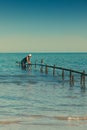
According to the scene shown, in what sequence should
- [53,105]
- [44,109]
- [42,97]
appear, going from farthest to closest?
[42,97] < [53,105] < [44,109]

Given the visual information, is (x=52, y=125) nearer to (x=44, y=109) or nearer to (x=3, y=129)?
(x=3, y=129)

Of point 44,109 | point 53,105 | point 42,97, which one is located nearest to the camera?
point 44,109

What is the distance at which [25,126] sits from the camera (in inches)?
725

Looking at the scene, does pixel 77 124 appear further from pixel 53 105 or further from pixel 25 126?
pixel 53 105

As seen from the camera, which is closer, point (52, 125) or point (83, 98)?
point (52, 125)

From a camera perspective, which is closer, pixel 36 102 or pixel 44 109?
pixel 44 109

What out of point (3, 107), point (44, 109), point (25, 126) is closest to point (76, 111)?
point (44, 109)

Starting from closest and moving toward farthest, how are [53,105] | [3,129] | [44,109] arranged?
[3,129], [44,109], [53,105]

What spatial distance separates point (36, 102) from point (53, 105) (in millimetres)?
1782

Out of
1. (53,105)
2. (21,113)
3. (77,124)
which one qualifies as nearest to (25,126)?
(77,124)

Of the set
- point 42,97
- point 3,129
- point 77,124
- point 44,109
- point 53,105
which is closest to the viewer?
point 3,129

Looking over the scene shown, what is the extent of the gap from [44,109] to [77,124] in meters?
5.35

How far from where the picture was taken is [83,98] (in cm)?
3064

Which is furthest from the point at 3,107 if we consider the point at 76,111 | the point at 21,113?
the point at 76,111
